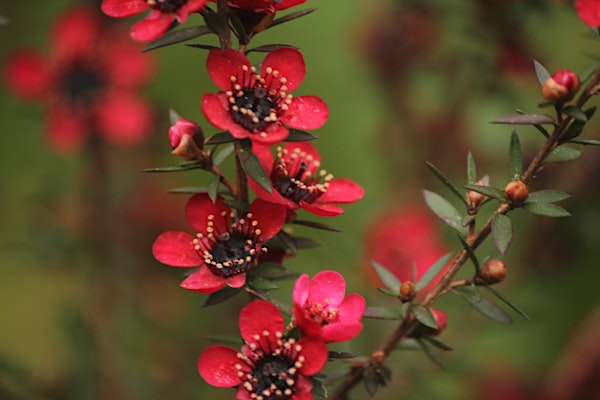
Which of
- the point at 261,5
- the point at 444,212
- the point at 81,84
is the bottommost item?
the point at 81,84

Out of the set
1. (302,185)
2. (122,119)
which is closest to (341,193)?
(302,185)

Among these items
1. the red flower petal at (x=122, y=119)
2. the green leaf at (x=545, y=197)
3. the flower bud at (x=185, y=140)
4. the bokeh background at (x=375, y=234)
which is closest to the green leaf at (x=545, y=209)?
the green leaf at (x=545, y=197)

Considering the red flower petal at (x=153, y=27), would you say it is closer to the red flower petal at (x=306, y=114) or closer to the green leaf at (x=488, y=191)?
the red flower petal at (x=306, y=114)

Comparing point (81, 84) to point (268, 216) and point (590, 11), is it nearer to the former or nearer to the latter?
point (268, 216)

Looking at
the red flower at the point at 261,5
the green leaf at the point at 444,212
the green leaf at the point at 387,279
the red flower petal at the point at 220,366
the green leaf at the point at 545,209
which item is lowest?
the red flower petal at the point at 220,366

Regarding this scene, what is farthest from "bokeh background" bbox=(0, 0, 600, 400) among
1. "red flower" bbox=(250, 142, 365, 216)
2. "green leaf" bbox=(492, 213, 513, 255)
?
"green leaf" bbox=(492, 213, 513, 255)

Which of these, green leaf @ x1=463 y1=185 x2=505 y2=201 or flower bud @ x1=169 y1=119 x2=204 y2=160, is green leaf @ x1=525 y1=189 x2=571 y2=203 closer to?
green leaf @ x1=463 y1=185 x2=505 y2=201

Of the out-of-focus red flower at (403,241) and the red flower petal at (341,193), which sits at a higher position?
the red flower petal at (341,193)
